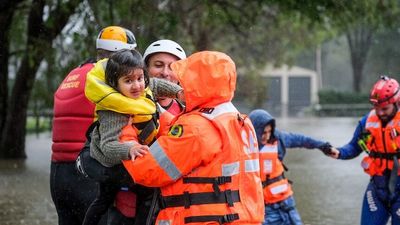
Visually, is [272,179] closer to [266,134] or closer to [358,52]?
[266,134]

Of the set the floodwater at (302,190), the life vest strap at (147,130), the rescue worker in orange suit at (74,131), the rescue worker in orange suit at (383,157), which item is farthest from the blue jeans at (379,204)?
the life vest strap at (147,130)

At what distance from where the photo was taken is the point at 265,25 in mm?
29844

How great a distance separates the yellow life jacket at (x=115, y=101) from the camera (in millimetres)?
3812

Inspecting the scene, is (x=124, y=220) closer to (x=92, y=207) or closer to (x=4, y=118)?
(x=92, y=207)

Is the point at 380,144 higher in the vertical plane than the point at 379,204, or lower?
higher

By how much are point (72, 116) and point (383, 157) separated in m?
3.47

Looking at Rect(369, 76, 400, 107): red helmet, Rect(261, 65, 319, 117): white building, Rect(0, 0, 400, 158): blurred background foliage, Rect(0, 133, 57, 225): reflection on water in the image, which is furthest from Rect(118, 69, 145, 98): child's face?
Rect(261, 65, 319, 117): white building

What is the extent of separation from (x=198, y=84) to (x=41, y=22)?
1235 centimetres

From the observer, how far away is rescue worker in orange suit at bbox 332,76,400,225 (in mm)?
6863

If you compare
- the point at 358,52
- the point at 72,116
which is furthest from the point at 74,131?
the point at 358,52

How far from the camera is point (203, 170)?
11.8ft

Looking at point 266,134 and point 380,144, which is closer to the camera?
point 380,144

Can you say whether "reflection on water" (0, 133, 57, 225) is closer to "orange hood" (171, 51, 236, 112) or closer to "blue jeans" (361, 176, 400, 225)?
"blue jeans" (361, 176, 400, 225)

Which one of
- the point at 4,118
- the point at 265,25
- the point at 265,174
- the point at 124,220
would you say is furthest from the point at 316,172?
the point at 265,25
